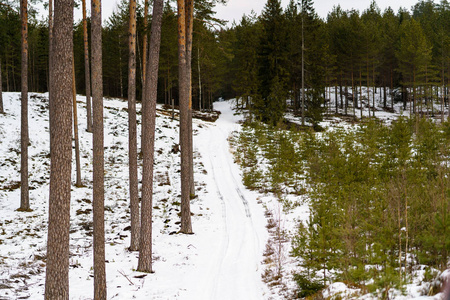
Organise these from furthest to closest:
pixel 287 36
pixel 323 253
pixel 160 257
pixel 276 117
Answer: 1. pixel 287 36
2. pixel 276 117
3. pixel 160 257
4. pixel 323 253

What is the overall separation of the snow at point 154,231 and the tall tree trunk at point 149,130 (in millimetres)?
709

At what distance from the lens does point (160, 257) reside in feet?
33.9

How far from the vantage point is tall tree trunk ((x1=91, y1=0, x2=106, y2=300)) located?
7.29 m

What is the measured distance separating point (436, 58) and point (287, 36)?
2427 centimetres

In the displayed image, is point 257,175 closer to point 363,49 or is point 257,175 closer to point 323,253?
point 323,253

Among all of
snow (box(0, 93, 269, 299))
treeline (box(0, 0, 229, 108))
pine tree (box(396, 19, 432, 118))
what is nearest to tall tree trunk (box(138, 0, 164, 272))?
snow (box(0, 93, 269, 299))

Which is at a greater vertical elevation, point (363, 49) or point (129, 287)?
point (363, 49)

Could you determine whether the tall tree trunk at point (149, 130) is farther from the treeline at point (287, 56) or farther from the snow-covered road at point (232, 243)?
the treeline at point (287, 56)

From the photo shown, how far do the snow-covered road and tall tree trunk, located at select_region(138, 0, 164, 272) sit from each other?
187 cm

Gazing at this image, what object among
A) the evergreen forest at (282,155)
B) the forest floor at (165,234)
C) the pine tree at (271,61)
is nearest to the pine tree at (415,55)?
the evergreen forest at (282,155)

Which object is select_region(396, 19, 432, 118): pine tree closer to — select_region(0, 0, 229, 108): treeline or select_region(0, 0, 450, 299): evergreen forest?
select_region(0, 0, 450, 299): evergreen forest

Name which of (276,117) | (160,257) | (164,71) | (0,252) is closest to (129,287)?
(160,257)

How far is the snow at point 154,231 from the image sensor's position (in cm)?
822

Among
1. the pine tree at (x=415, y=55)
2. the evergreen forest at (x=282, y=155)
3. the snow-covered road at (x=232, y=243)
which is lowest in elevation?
the snow-covered road at (x=232, y=243)
